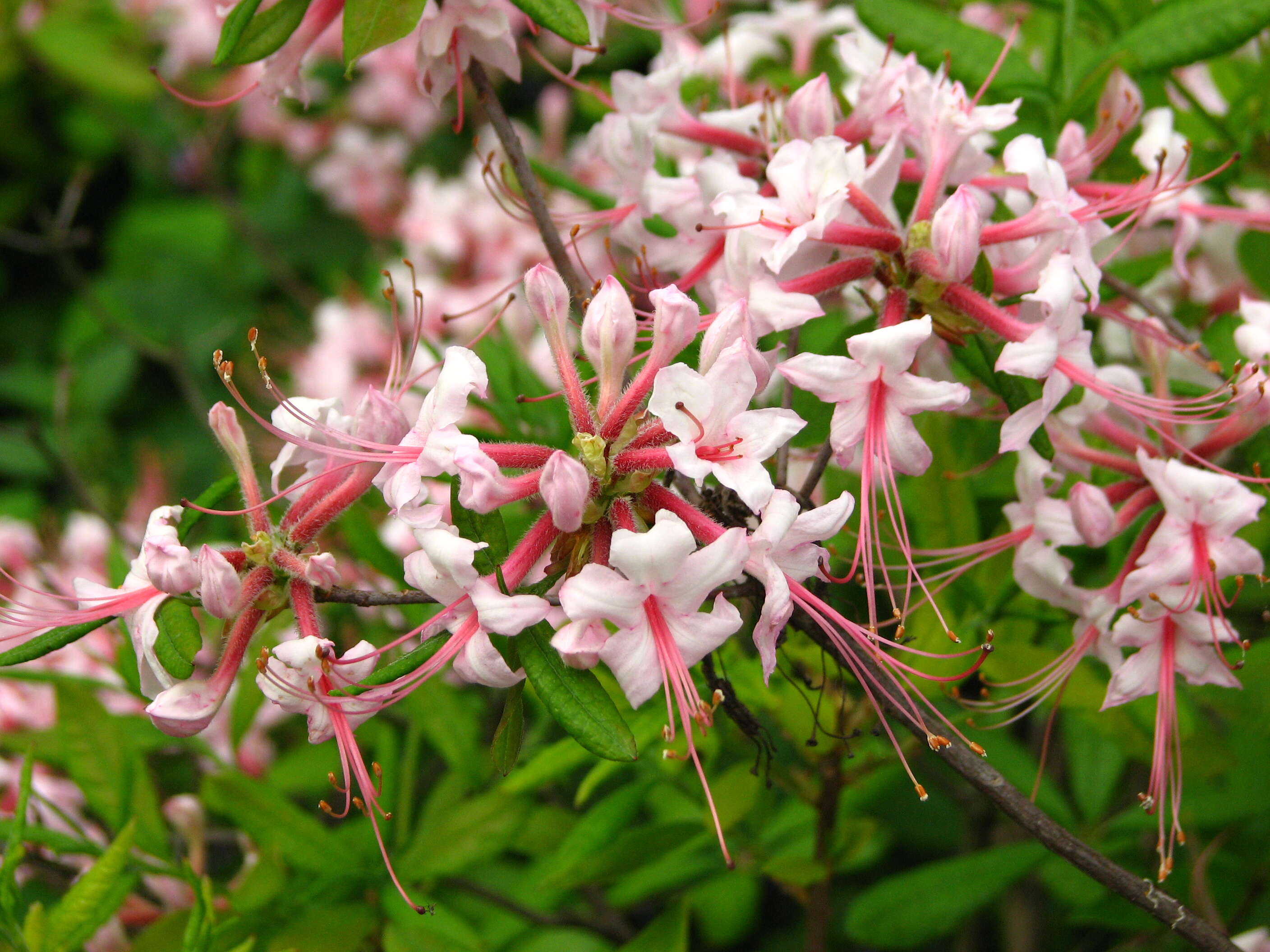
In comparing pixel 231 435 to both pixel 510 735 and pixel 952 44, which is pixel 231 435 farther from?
pixel 952 44

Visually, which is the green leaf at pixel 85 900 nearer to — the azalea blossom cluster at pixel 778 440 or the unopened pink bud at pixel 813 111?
the azalea blossom cluster at pixel 778 440

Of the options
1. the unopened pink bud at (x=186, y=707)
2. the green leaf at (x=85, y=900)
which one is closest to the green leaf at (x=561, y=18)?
the unopened pink bud at (x=186, y=707)

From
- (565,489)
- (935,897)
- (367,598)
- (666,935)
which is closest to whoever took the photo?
(565,489)

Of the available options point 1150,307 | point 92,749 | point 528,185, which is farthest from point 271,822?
point 1150,307

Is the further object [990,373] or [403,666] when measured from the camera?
[990,373]

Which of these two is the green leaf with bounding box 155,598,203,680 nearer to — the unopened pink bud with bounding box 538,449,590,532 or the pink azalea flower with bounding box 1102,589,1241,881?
the unopened pink bud with bounding box 538,449,590,532

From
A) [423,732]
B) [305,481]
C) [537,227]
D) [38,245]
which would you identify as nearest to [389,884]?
[423,732]
